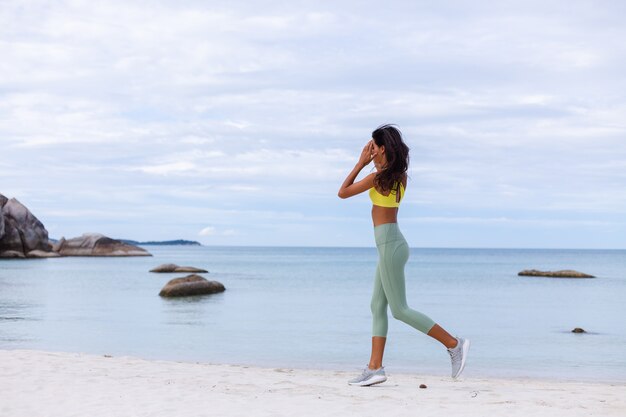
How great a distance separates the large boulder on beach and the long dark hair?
84446mm

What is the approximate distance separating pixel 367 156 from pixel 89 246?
361 feet

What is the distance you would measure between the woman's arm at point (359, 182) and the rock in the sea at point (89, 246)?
107385mm

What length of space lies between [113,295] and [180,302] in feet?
24.6

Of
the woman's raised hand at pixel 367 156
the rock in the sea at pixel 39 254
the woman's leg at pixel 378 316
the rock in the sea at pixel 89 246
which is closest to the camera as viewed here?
the woman's raised hand at pixel 367 156

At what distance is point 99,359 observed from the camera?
11.3 metres

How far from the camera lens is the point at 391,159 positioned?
7512mm

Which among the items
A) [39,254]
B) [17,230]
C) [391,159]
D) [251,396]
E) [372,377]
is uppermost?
[391,159]

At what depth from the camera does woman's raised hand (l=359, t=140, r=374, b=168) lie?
7680mm

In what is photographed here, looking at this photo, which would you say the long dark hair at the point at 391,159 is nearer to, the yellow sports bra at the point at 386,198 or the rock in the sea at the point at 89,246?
the yellow sports bra at the point at 386,198

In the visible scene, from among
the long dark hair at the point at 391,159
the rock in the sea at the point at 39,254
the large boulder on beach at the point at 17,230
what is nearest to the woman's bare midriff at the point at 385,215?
the long dark hair at the point at 391,159

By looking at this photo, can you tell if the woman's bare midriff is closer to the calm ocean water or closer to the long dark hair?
the long dark hair

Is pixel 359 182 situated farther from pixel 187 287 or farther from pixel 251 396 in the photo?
pixel 187 287

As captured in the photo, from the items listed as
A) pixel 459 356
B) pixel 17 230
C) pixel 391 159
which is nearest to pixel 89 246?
pixel 17 230

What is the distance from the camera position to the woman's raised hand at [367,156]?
768 cm
